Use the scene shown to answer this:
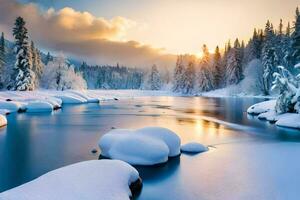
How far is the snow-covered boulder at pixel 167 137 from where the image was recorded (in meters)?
14.9

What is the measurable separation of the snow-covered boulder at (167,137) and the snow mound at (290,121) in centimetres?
1539

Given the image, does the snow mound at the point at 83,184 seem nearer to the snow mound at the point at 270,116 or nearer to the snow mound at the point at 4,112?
the snow mound at the point at 270,116

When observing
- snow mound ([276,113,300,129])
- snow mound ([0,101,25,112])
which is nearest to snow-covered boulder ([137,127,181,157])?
snow mound ([276,113,300,129])

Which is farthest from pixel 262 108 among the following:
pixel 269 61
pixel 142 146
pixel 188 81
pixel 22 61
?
pixel 188 81

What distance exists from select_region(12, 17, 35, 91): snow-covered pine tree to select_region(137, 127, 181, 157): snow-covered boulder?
41842mm

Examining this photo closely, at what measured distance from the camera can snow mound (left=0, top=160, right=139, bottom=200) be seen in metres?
7.53

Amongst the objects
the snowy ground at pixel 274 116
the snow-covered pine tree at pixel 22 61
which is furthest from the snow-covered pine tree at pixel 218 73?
the snow-covered pine tree at pixel 22 61

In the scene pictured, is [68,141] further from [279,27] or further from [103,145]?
[279,27]

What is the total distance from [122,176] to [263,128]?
19522 mm

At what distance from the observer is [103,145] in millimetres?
14539

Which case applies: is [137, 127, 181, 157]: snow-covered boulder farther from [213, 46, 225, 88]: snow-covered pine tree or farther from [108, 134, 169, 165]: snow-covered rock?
[213, 46, 225, 88]: snow-covered pine tree

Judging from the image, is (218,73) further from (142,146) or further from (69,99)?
(142,146)

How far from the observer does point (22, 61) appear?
171 feet

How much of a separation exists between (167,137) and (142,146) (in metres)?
2.00
